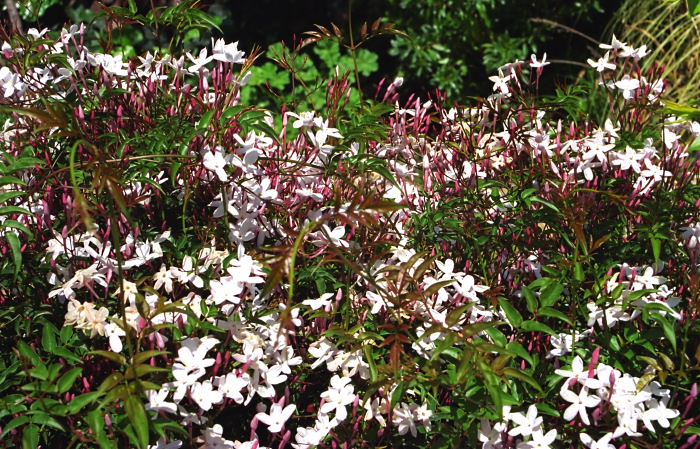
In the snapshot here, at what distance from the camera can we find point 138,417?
128cm

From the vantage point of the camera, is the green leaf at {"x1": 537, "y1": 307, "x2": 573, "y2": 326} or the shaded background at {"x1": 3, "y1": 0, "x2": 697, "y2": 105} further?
the shaded background at {"x1": 3, "y1": 0, "x2": 697, "y2": 105}

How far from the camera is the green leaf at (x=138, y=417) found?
1262 millimetres

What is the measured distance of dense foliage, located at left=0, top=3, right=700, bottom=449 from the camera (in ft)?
4.97

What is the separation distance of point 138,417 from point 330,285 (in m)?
0.70

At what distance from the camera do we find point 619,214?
196cm

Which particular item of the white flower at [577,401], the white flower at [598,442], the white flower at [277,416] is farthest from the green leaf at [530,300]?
the white flower at [277,416]

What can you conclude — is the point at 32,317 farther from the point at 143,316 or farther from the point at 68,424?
the point at 143,316

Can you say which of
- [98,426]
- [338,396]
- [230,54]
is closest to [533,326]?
[338,396]

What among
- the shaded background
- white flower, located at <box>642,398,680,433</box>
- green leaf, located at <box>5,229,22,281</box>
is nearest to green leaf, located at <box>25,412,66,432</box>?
green leaf, located at <box>5,229,22,281</box>

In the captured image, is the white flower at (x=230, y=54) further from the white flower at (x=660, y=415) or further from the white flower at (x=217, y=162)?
the white flower at (x=660, y=415)

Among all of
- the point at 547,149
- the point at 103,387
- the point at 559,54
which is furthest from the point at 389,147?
the point at 559,54

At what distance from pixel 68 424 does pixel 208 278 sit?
433 millimetres

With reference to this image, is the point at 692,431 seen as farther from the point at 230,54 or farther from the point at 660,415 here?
the point at 230,54

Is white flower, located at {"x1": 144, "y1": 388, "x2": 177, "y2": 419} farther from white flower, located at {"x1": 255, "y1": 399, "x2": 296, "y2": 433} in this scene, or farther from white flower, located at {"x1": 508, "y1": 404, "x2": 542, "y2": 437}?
white flower, located at {"x1": 508, "y1": 404, "x2": 542, "y2": 437}
